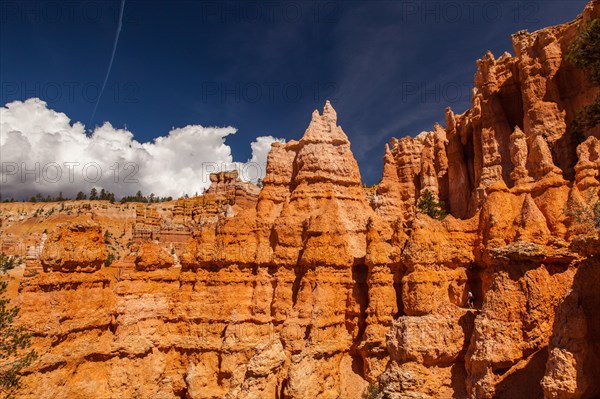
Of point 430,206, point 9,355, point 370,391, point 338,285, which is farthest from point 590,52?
point 9,355

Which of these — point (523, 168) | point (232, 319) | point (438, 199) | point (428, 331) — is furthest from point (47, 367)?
point (438, 199)

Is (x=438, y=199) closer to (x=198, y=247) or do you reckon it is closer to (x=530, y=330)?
(x=198, y=247)

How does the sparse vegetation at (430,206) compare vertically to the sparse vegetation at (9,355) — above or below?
above

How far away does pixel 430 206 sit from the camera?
35031 millimetres

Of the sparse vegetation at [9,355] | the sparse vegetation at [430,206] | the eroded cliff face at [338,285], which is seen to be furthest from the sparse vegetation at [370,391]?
the sparse vegetation at [430,206]

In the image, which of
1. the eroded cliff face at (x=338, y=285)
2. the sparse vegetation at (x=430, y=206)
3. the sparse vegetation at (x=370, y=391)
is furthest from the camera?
the sparse vegetation at (x=430, y=206)

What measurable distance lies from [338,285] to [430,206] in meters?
16.3

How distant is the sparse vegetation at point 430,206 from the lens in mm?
34531

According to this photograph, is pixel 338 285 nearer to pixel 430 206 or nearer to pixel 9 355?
pixel 9 355

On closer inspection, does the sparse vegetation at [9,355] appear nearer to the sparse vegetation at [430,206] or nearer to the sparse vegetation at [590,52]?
the sparse vegetation at [590,52]

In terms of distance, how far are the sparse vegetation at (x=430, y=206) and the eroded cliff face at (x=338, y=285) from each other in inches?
198

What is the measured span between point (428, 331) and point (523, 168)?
14233mm

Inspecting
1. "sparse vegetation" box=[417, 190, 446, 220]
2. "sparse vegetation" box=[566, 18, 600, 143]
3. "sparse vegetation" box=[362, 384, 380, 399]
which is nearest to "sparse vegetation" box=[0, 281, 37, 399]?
"sparse vegetation" box=[362, 384, 380, 399]

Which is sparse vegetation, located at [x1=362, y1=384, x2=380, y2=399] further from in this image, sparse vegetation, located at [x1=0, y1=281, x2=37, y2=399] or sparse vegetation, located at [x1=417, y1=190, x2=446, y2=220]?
sparse vegetation, located at [x1=417, y1=190, x2=446, y2=220]
